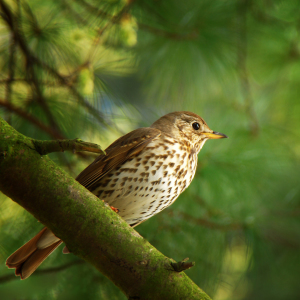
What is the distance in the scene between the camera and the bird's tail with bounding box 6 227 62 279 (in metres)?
1.81

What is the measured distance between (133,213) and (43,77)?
0.99 metres

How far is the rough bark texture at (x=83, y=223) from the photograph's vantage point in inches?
50.3

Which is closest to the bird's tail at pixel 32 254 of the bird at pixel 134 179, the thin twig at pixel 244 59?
the bird at pixel 134 179

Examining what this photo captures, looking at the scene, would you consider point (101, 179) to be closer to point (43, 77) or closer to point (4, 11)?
point (43, 77)

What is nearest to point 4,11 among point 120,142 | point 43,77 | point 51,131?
point 43,77

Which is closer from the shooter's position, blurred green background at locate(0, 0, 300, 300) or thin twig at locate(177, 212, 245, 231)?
blurred green background at locate(0, 0, 300, 300)

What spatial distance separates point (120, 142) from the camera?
211 cm

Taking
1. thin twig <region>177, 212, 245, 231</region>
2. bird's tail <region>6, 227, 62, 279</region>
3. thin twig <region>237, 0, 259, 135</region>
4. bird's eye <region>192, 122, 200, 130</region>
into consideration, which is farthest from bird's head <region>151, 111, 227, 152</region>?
bird's tail <region>6, 227, 62, 279</region>

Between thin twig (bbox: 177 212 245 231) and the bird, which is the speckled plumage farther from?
thin twig (bbox: 177 212 245 231)

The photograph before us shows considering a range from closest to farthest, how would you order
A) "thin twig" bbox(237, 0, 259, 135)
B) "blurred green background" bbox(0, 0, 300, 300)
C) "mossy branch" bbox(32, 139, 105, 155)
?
"mossy branch" bbox(32, 139, 105, 155) < "blurred green background" bbox(0, 0, 300, 300) < "thin twig" bbox(237, 0, 259, 135)

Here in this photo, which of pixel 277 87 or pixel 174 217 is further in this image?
pixel 277 87

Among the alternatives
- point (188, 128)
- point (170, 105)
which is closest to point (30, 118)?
point (188, 128)

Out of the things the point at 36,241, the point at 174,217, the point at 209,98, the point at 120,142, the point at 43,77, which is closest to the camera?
the point at 36,241

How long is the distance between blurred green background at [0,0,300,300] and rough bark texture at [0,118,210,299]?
76 centimetres
